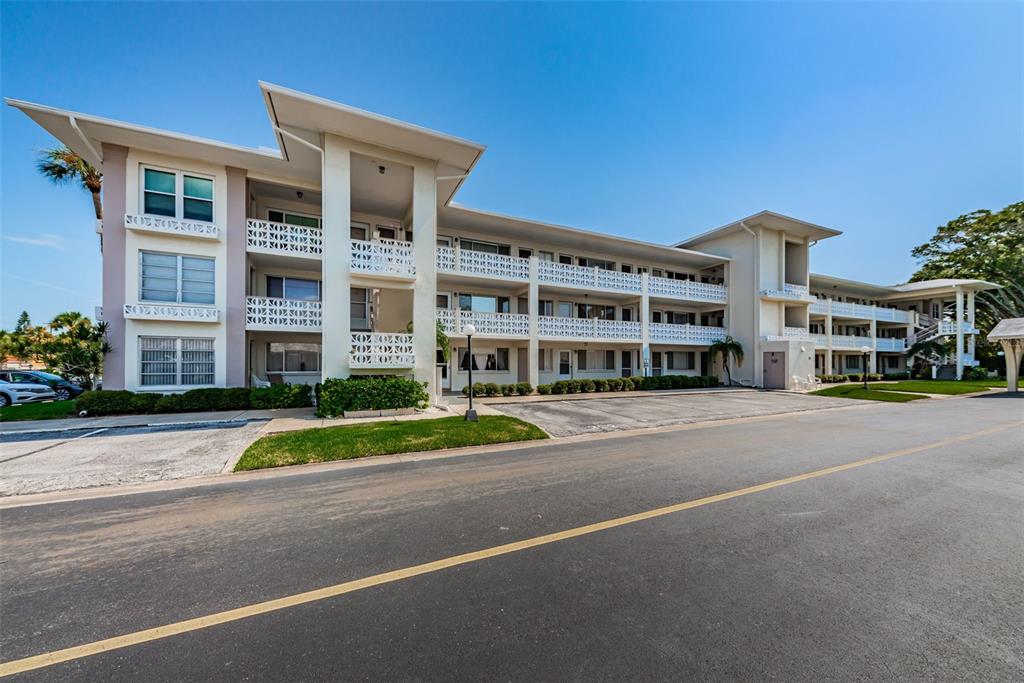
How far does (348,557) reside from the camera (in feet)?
12.4

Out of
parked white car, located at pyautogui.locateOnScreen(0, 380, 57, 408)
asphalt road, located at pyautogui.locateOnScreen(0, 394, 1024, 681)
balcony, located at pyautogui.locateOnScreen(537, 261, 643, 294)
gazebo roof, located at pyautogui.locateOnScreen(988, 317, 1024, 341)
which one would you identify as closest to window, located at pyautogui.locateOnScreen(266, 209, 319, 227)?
balcony, located at pyautogui.locateOnScreen(537, 261, 643, 294)

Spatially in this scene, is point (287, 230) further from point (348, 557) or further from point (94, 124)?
point (348, 557)

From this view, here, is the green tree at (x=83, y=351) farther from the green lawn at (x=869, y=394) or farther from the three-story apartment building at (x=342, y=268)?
the green lawn at (x=869, y=394)

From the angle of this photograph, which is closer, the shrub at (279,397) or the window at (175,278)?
the window at (175,278)

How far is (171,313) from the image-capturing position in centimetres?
1327

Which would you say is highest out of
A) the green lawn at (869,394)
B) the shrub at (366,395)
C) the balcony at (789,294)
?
the balcony at (789,294)

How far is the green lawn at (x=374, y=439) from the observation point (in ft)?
24.9

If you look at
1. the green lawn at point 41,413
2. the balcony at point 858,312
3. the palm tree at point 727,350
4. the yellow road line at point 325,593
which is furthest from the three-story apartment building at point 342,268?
the yellow road line at point 325,593

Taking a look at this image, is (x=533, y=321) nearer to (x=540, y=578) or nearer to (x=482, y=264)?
(x=482, y=264)

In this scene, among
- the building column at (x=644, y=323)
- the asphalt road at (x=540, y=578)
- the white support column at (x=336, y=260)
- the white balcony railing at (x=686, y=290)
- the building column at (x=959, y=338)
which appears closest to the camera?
the asphalt road at (x=540, y=578)

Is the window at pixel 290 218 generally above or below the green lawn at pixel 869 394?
above

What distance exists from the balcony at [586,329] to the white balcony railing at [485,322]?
3.82ft

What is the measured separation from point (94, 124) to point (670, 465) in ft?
61.1

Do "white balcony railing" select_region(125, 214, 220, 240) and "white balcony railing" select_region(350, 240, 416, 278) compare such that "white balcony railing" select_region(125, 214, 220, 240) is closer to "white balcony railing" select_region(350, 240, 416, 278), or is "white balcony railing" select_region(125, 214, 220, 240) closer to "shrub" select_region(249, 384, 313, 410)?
"white balcony railing" select_region(350, 240, 416, 278)
